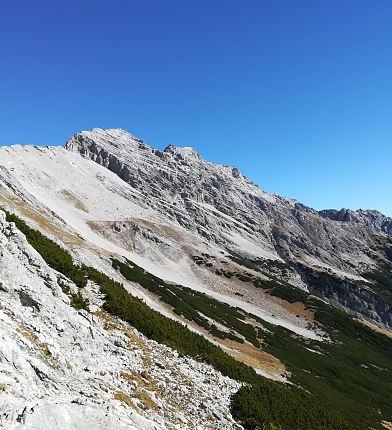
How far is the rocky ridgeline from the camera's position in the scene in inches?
478

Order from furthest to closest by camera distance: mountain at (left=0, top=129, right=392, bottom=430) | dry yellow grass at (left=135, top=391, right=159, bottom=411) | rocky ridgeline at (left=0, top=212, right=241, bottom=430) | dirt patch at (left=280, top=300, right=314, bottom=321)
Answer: dirt patch at (left=280, top=300, right=314, bottom=321) → dry yellow grass at (left=135, top=391, right=159, bottom=411) → mountain at (left=0, top=129, right=392, bottom=430) → rocky ridgeline at (left=0, top=212, right=241, bottom=430)

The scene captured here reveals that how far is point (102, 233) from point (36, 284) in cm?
10341

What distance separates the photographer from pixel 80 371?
56.0 ft

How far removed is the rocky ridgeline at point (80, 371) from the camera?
39.9 ft

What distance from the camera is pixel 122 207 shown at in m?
162

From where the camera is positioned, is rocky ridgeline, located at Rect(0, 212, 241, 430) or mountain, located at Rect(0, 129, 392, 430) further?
mountain, located at Rect(0, 129, 392, 430)

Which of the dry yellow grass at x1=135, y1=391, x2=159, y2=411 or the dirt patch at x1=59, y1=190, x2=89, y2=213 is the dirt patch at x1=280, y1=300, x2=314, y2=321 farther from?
the dry yellow grass at x1=135, y1=391, x2=159, y2=411

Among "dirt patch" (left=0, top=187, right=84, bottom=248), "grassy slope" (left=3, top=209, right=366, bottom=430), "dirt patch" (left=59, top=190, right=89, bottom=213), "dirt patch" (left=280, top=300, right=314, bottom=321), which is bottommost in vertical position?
"grassy slope" (left=3, top=209, right=366, bottom=430)

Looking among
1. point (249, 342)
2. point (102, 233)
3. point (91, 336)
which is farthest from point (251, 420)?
point (102, 233)

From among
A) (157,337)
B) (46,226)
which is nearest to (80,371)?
(157,337)

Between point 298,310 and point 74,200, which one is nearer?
point 298,310

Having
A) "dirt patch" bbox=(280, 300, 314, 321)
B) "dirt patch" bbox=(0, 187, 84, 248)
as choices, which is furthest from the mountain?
"dirt patch" bbox=(0, 187, 84, 248)

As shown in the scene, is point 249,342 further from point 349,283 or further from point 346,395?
point 349,283

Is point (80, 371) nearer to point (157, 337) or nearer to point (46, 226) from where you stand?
point (157, 337)
